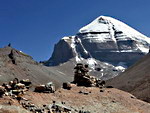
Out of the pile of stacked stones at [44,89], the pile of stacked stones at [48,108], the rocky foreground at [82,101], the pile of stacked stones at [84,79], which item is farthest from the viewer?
the pile of stacked stones at [84,79]

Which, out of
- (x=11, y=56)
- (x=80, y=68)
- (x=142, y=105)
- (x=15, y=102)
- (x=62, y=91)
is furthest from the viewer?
(x=11, y=56)

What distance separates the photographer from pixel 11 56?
3401 inches

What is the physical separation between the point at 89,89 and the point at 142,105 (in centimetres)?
804

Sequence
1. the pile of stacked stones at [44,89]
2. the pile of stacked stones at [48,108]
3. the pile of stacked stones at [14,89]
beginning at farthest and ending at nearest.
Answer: the pile of stacked stones at [44,89]
the pile of stacked stones at [14,89]
the pile of stacked stones at [48,108]

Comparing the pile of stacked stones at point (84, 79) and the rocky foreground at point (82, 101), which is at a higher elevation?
the pile of stacked stones at point (84, 79)

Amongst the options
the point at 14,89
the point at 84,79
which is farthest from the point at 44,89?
the point at 84,79

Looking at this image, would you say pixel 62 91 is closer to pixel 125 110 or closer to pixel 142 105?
pixel 125 110

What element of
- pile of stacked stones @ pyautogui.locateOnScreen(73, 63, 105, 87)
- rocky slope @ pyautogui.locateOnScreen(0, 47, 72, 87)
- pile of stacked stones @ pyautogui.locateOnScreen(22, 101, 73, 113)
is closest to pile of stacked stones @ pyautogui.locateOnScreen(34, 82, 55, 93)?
pile of stacked stones @ pyautogui.locateOnScreen(22, 101, 73, 113)

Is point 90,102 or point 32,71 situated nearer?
point 90,102

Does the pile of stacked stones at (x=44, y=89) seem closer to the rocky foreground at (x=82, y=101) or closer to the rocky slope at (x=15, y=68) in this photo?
the rocky foreground at (x=82, y=101)

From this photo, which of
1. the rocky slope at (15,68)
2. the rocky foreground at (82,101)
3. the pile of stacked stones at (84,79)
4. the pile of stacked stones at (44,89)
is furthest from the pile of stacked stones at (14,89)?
the rocky slope at (15,68)

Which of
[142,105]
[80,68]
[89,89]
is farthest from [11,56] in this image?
[142,105]

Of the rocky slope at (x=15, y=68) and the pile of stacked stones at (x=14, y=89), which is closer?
the pile of stacked stones at (x=14, y=89)

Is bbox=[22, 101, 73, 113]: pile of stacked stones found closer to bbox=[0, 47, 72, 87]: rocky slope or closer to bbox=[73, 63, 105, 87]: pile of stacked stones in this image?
bbox=[73, 63, 105, 87]: pile of stacked stones
